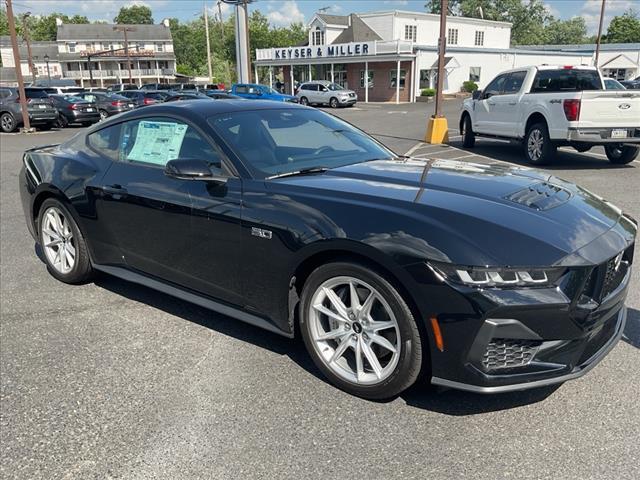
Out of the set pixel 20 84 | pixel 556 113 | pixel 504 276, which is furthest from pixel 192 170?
pixel 20 84

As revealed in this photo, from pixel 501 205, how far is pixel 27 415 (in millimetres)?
2718

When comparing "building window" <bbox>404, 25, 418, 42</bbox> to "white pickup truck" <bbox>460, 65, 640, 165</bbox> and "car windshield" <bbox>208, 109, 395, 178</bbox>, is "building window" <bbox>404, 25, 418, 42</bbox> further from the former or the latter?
"car windshield" <bbox>208, 109, 395, 178</bbox>

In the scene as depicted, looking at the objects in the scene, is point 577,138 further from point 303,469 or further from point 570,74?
point 303,469

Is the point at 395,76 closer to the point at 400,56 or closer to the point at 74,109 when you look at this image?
the point at 400,56

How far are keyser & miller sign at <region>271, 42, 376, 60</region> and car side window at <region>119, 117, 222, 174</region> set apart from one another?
41.2 meters

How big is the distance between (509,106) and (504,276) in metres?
10.2

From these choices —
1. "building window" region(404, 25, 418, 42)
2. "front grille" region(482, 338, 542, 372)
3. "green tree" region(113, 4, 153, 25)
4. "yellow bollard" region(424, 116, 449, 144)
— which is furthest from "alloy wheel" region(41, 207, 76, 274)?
"green tree" region(113, 4, 153, 25)

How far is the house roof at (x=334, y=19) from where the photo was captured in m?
51.2

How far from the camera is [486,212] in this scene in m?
2.79

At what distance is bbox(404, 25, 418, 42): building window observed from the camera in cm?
4975

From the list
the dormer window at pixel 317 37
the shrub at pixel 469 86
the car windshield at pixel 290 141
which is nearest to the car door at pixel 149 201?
the car windshield at pixel 290 141

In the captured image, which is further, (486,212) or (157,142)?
(157,142)

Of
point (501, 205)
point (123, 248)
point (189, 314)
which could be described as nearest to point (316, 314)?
point (501, 205)

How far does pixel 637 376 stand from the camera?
320 cm
